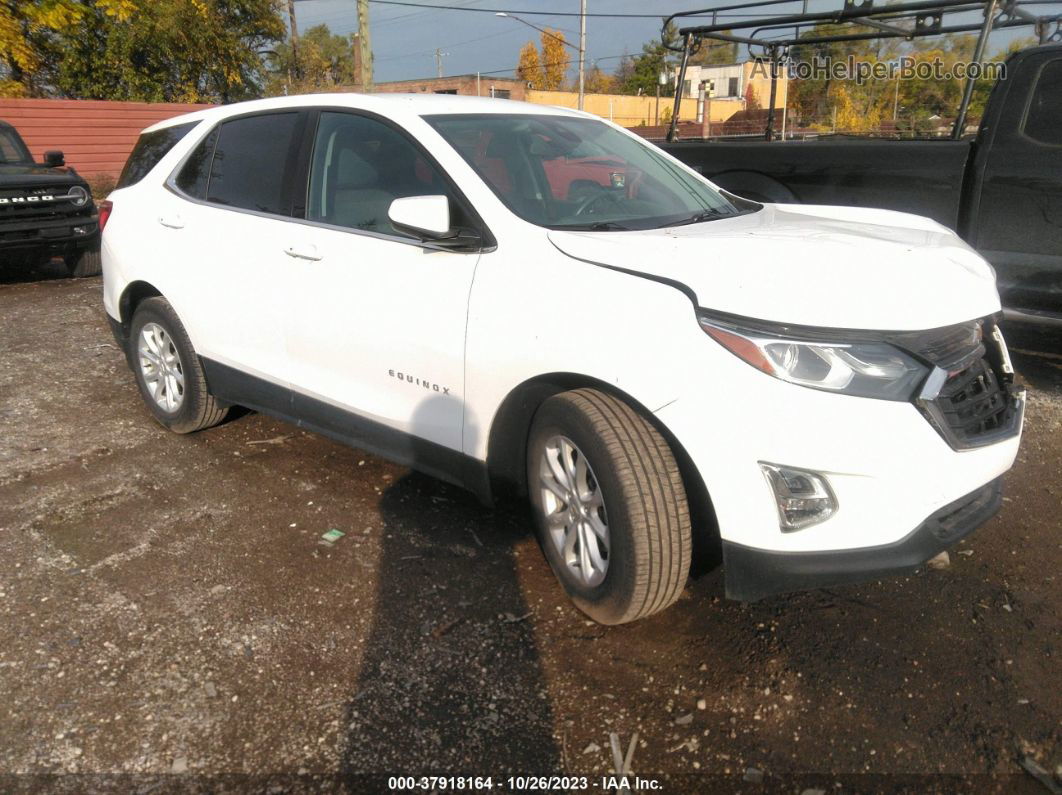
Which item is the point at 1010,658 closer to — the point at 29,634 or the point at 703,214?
the point at 703,214

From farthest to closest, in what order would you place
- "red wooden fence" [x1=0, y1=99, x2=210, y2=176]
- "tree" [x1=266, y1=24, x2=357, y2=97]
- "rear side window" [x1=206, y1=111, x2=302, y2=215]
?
"tree" [x1=266, y1=24, x2=357, y2=97] < "red wooden fence" [x1=0, y1=99, x2=210, y2=176] < "rear side window" [x1=206, y1=111, x2=302, y2=215]

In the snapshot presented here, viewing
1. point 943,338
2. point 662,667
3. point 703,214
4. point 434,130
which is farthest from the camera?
point 703,214

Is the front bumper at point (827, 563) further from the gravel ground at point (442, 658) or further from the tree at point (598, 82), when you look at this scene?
the tree at point (598, 82)

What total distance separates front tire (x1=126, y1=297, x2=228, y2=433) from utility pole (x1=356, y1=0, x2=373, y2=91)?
16.1 metres

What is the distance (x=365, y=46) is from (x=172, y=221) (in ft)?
55.0

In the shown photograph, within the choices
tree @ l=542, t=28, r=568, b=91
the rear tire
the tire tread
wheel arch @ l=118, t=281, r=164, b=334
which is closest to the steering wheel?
the tire tread

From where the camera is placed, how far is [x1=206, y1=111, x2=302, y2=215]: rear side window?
404 cm

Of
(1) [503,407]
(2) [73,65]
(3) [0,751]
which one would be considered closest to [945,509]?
(1) [503,407]

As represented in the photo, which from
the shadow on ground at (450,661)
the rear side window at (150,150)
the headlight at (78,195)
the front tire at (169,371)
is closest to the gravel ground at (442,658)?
the shadow on ground at (450,661)

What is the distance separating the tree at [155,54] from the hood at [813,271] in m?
25.4

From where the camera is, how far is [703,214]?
3734 mm

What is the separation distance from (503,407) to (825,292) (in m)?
1.17

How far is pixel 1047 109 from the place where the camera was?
16.5 ft

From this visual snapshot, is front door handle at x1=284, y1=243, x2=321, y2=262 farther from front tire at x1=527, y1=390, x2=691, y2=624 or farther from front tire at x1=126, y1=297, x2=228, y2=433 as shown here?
front tire at x1=527, y1=390, x2=691, y2=624
